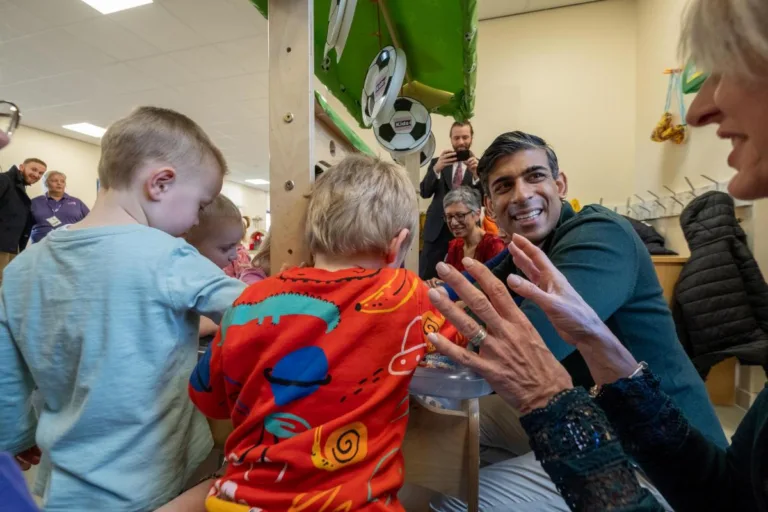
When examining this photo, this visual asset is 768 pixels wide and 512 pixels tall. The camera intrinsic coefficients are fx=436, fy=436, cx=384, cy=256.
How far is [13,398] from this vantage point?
88 cm

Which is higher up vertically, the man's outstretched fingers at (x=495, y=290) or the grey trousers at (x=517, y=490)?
the man's outstretched fingers at (x=495, y=290)

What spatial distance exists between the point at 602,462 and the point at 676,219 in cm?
329

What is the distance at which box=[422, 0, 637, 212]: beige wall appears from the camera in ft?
13.0

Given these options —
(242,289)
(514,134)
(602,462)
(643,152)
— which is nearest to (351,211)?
(242,289)

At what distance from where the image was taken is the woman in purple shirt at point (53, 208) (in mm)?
4730

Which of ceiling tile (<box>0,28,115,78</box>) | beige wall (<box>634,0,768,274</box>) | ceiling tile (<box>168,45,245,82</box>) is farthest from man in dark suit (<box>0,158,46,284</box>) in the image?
beige wall (<box>634,0,768,274</box>)

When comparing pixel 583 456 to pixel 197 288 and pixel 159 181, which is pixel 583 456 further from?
pixel 159 181

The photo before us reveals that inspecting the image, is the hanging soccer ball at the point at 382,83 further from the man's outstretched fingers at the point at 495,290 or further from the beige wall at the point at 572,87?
the beige wall at the point at 572,87

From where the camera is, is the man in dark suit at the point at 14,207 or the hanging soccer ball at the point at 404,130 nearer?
the hanging soccer ball at the point at 404,130

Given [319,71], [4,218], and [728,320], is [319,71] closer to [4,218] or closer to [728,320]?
[728,320]

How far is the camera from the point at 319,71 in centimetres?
198

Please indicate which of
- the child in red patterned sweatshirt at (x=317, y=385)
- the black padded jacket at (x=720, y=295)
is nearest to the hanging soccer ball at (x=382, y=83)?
the child in red patterned sweatshirt at (x=317, y=385)

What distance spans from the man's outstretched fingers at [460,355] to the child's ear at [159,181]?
67 cm

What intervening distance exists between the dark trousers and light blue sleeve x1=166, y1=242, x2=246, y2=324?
2.36 m
